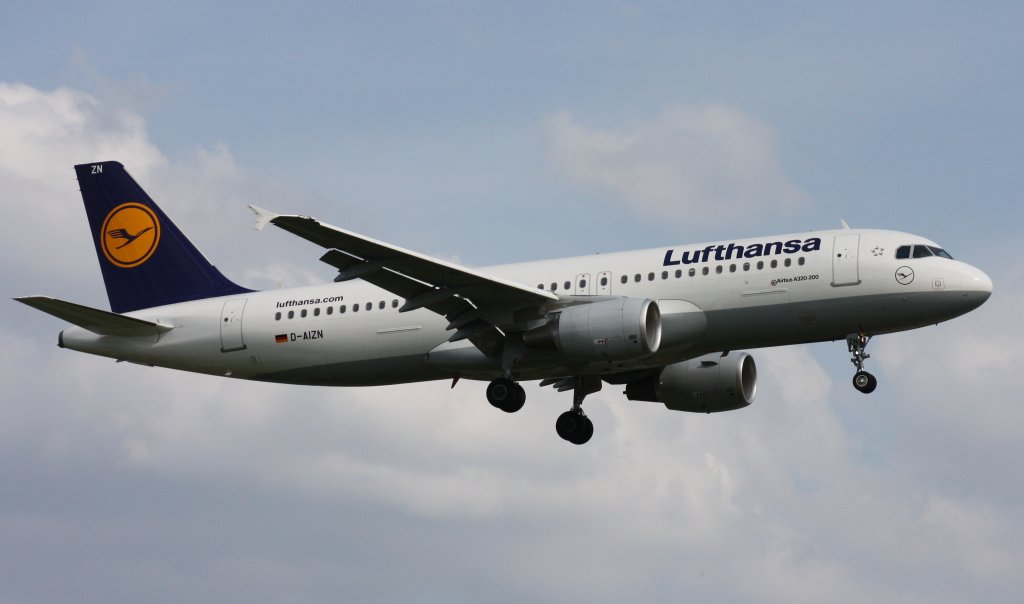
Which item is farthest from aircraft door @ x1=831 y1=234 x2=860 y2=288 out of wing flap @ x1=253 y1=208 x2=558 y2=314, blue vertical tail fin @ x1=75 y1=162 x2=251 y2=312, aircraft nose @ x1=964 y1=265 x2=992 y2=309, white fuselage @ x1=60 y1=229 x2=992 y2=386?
blue vertical tail fin @ x1=75 y1=162 x2=251 y2=312

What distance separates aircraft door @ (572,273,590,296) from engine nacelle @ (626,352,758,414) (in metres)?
5.43

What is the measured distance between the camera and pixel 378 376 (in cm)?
4466

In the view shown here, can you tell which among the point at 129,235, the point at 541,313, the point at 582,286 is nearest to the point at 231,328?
the point at 129,235

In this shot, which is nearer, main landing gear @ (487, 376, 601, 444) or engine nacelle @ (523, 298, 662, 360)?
Answer: engine nacelle @ (523, 298, 662, 360)

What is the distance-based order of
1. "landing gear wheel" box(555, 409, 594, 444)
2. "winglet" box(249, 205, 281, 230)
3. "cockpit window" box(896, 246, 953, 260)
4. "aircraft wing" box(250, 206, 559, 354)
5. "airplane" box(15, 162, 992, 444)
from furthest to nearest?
1. "landing gear wheel" box(555, 409, 594, 444)
2. "cockpit window" box(896, 246, 953, 260)
3. "airplane" box(15, 162, 992, 444)
4. "aircraft wing" box(250, 206, 559, 354)
5. "winglet" box(249, 205, 281, 230)

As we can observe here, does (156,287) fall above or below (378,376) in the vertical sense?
above

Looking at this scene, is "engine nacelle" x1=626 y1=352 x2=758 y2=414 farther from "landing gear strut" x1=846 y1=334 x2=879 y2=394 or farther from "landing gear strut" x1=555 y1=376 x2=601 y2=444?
"landing gear strut" x1=846 y1=334 x2=879 y2=394

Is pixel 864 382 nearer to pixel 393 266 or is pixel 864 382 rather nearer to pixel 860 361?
pixel 860 361

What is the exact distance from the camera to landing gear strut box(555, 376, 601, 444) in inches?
1836

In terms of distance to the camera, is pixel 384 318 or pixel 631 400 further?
pixel 631 400

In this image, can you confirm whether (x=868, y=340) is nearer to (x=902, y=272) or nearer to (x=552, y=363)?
(x=902, y=272)

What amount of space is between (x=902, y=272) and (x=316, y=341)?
651 inches

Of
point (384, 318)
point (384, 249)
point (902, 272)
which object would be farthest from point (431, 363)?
point (902, 272)

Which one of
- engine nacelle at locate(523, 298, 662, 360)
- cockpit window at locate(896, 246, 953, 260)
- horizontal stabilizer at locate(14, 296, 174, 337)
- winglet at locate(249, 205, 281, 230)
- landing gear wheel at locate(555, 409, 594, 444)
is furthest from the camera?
landing gear wheel at locate(555, 409, 594, 444)
